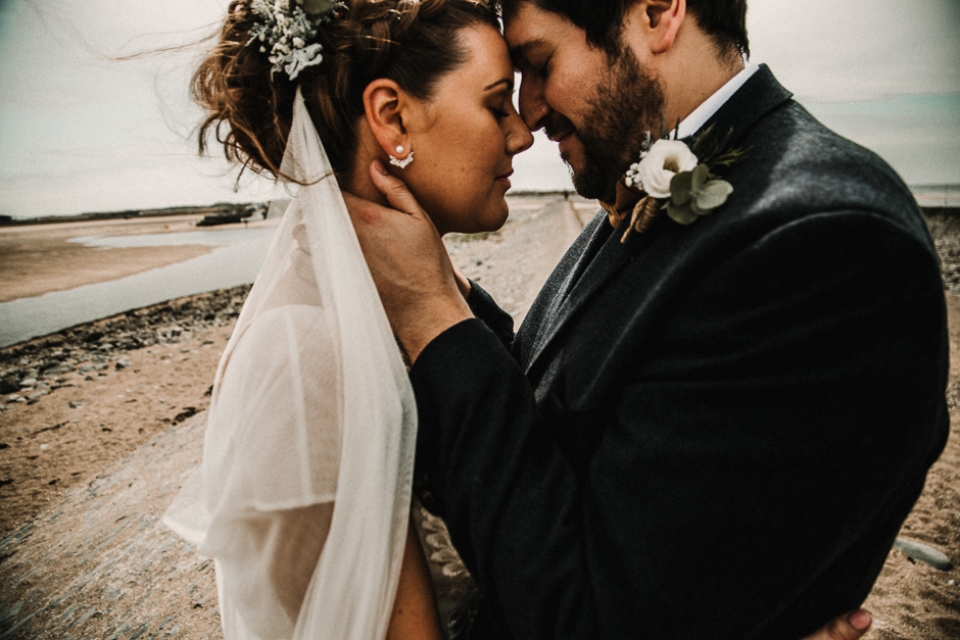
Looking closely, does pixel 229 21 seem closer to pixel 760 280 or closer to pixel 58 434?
pixel 760 280

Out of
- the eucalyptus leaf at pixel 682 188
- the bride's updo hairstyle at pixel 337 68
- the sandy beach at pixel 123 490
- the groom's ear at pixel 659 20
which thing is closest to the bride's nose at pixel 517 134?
the bride's updo hairstyle at pixel 337 68

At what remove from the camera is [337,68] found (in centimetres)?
183

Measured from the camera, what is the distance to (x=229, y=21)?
1.86m

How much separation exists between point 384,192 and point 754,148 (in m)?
1.26

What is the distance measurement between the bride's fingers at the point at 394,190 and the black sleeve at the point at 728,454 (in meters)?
0.76

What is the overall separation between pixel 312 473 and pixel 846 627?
1578 millimetres

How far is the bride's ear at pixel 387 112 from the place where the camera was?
1900 mm

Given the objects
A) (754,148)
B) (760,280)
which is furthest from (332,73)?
(760,280)

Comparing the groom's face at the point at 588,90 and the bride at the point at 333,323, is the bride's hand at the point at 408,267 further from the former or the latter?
the groom's face at the point at 588,90

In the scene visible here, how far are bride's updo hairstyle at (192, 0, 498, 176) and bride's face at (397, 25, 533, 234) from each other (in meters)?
0.06

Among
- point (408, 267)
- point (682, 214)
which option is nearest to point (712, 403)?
point (682, 214)

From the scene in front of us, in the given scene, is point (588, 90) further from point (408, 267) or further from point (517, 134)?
point (408, 267)

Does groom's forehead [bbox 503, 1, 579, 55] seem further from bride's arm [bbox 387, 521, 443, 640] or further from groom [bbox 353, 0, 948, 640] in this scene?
bride's arm [bbox 387, 521, 443, 640]

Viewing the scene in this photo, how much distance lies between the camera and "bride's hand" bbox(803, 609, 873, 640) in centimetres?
137
